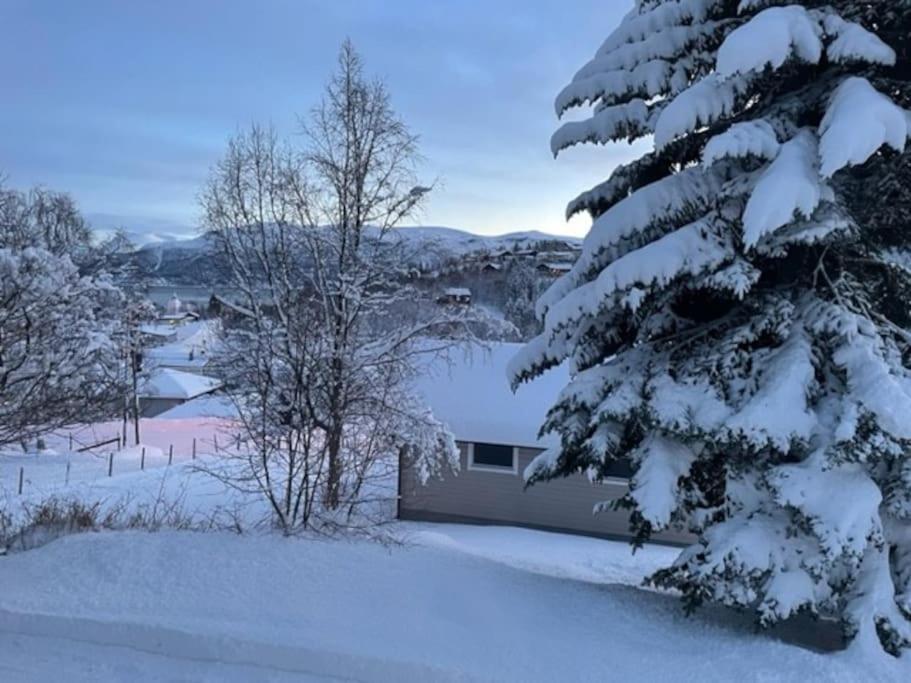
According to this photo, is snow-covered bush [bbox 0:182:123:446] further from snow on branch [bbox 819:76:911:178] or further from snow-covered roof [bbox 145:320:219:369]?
snow-covered roof [bbox 145:320:219:369]

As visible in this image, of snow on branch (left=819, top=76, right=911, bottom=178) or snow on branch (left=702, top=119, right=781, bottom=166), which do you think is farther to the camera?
snow on branch (left=702, top=119, right=781, bottom=166)

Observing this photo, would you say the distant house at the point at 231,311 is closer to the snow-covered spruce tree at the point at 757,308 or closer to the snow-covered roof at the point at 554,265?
the snow-covered roof at the point at 554,265

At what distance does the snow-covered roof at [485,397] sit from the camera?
1631 centimetres

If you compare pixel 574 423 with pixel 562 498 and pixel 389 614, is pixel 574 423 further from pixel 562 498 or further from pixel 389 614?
pixel 562 498

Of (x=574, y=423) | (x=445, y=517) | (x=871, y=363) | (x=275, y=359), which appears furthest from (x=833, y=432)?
(x=445, y=517)

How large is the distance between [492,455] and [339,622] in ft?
42.0

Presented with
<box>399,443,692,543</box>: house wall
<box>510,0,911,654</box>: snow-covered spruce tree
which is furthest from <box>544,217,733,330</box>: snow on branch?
<box>399,443,692,543</box>: house wall

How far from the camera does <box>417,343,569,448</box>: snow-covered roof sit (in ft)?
53.5

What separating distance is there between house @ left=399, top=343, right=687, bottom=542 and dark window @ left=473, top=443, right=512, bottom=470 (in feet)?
0.08

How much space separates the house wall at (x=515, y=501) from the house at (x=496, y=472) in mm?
24

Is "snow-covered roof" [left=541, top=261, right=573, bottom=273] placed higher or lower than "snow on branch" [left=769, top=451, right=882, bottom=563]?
higher

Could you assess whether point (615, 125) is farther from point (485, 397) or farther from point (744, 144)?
point (485, 397)

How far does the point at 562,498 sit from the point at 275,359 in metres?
8.45

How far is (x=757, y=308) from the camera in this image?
4.82 m
